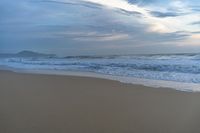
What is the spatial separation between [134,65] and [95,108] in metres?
2.17

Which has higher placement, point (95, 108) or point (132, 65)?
point (132, 65)

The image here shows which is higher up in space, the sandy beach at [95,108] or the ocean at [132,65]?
the ocean at [132,65]

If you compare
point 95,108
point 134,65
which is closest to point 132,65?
point 134,65

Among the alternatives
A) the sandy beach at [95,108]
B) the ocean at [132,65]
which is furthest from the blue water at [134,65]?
the sandy beach at [95,108]

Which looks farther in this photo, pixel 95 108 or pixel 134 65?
pixel 134 65

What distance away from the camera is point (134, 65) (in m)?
4.94

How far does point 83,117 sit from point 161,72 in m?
2.16

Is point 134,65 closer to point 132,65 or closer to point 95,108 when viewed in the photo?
point 132,65

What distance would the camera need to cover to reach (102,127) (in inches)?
98.5

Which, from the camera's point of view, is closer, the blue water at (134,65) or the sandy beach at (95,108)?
the sandy beach at (95,108)

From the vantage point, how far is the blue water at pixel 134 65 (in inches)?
164

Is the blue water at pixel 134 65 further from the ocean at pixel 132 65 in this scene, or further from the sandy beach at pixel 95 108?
the sandy beach at pixel 95 108

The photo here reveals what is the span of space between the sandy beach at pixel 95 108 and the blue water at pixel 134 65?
0.76m

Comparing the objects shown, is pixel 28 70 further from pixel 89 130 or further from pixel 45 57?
pixel 89 130
